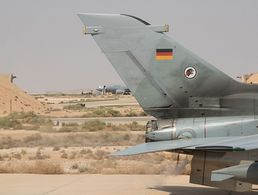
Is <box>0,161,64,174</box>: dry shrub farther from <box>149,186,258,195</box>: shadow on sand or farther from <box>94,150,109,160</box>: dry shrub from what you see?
<box>149,186,258,195</box>: shadow on sand

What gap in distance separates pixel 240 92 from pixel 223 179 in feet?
6.87

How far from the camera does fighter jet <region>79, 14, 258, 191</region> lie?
32.4ft

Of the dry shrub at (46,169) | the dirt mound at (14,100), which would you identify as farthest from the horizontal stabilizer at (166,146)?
the dirt mound at (14,100)

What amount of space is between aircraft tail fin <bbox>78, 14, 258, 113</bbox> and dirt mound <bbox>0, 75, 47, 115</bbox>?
241 ft

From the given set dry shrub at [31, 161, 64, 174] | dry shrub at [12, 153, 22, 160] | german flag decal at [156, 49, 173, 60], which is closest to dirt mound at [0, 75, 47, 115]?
dry shrub at [12, 153, 22, 160]

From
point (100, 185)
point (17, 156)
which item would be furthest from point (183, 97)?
point (17, 156)

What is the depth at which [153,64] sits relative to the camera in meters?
11.1

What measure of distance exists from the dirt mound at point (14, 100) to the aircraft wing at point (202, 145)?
246 feet

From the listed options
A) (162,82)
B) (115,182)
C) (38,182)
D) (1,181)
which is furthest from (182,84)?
(1,181)

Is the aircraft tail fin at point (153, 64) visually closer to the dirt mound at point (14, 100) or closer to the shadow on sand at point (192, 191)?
the shadow on sand at point (192, 191)

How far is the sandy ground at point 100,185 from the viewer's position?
1233cm

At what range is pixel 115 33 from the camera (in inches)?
440

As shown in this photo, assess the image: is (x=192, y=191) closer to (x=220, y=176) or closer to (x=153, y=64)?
(x=220, y=176)

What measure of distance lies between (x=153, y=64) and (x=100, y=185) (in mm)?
4068
